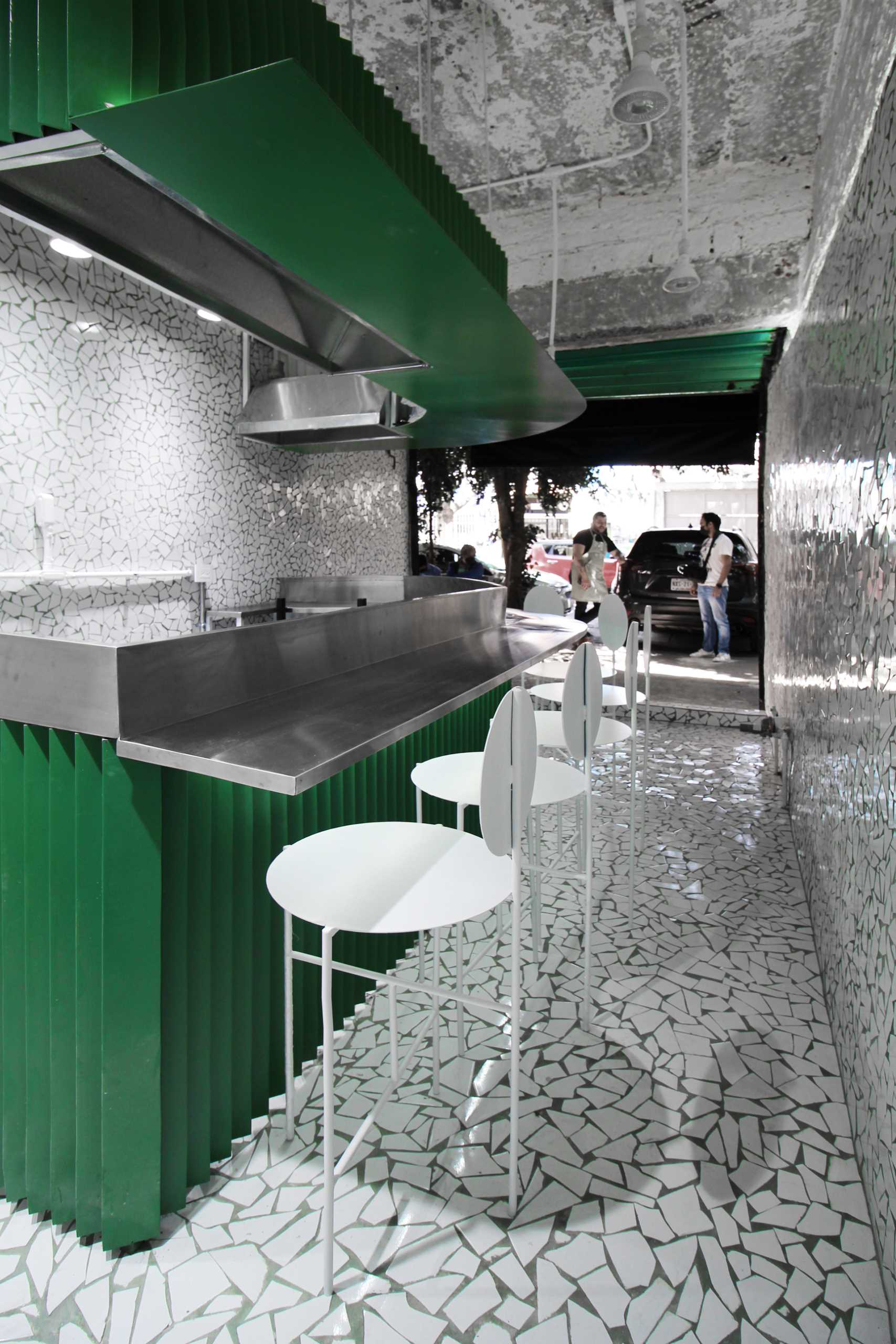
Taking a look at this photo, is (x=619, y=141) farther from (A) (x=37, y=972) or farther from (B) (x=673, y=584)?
(A) (x=37, y=972)

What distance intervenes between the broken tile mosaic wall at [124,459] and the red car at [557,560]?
1.97 m

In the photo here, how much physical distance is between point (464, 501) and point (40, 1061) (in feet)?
18.2

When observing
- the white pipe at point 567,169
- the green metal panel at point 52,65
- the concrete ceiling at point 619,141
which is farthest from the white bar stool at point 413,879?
the white pipe at point 567,169

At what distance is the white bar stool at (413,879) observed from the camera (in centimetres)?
134

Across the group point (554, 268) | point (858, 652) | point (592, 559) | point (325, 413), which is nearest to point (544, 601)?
point (325, 413)

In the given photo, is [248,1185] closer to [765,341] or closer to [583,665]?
[583,665]

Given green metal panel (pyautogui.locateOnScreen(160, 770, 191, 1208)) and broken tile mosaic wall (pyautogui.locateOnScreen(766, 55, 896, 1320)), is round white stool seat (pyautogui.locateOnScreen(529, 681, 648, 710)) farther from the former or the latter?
green metal panel (pyautogui.locateOnScreen(160, 770, 191, 1208))

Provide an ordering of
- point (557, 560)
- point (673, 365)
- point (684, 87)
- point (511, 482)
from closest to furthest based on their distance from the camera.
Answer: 1. point (684, 87)
2. point (673, 365)
3. point (511, 482)
4. point (557, 560)

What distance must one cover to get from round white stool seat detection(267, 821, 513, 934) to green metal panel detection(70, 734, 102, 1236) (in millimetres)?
339

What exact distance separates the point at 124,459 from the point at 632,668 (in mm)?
2894

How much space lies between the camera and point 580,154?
4.24m

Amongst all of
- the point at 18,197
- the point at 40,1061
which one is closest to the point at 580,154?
the point at 18,197

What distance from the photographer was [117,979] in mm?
1438

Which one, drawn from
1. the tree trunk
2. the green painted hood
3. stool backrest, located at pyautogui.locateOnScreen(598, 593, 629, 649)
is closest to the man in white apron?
the tree trunk
